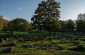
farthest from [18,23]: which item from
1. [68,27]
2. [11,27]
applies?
[68,27]

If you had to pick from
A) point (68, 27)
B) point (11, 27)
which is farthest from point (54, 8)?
point (68, 27)

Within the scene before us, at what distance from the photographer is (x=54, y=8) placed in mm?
79188

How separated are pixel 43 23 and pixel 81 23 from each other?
1424 inches

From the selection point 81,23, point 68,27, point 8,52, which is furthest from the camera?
point 68,27

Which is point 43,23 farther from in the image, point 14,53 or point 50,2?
point 14,53

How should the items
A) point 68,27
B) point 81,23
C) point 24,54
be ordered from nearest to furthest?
point 24,54, point 81,23, point 68,27

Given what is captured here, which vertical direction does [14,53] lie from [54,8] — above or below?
below

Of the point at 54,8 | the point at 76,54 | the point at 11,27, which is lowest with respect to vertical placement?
the point at 76,54

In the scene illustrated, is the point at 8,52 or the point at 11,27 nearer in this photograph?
the point at 8,52

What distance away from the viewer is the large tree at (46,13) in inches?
3086

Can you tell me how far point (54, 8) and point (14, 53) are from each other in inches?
2127

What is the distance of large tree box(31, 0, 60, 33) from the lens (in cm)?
7838

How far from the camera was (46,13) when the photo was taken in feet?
261

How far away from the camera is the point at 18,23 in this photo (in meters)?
110
